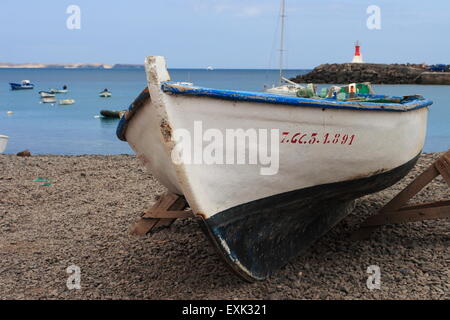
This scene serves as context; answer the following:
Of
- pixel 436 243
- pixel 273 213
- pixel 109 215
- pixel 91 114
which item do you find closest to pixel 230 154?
pixel 273 213

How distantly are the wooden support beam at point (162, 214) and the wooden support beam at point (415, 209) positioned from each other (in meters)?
2.12

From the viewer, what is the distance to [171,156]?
14.9 feet

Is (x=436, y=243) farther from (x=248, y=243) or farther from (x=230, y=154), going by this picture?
(x=230, y=154)

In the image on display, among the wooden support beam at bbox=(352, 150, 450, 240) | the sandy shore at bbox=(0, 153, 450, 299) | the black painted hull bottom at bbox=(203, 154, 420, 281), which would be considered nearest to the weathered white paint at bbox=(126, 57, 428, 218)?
the black painted hull bottom at bbox=(203, 154, 420, 281)

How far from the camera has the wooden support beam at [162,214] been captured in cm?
664

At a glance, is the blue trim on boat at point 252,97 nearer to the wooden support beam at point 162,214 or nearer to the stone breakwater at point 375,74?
the wooden support beam at point 162,214

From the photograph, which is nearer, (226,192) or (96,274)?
(226,192)

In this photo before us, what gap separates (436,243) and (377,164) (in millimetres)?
1194

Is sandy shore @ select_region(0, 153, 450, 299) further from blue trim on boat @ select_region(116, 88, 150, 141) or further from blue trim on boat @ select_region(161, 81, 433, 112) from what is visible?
blue trim on boat @ select_region(161, 81, 433, 112)

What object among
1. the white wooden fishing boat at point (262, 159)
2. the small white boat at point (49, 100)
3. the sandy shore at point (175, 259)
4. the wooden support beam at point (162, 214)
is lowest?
the small white boat at point (49, 100)

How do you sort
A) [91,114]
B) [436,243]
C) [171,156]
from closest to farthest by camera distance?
[171,156] < [436,243] < [91,114]

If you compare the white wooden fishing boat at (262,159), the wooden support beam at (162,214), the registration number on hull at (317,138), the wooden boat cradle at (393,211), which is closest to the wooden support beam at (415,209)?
the wooden boat cradle at (393,211)

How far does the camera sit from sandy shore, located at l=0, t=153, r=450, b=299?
5.32 m

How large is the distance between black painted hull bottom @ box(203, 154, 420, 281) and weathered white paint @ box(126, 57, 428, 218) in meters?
0.12
